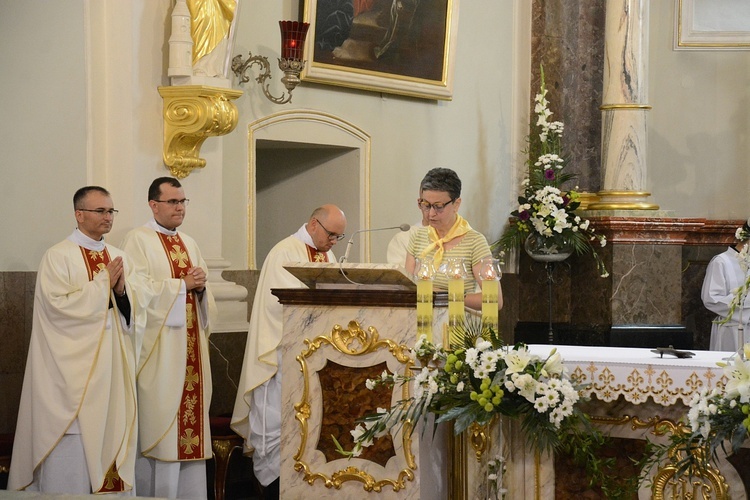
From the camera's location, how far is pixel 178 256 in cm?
643

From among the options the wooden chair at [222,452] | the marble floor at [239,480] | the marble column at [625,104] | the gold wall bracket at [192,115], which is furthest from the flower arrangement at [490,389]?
the marble column at [625,104]

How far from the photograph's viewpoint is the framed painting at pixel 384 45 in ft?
26.9

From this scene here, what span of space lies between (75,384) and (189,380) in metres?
0.85

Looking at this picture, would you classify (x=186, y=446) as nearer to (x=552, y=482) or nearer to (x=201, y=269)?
(x=201, y=269)

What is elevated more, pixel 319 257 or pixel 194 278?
pixel 319 257

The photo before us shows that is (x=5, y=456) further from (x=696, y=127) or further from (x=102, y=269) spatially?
(x=696, y=127)

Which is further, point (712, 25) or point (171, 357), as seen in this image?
point (712, 25)

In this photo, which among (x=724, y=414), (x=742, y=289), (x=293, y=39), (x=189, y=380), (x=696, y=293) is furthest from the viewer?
(x=696, y=293)

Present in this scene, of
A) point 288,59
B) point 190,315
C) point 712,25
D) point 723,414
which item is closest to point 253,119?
point 288,59

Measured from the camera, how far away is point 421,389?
4148mm

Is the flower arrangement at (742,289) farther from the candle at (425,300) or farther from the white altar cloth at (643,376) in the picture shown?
the candle at (425,300)

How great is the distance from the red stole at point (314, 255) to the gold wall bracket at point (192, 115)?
857 mm

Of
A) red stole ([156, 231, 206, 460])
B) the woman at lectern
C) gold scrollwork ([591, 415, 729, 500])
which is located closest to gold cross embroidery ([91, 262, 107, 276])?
red stole ([156, 231, 206, 460])

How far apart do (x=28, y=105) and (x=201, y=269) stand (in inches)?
56.1
